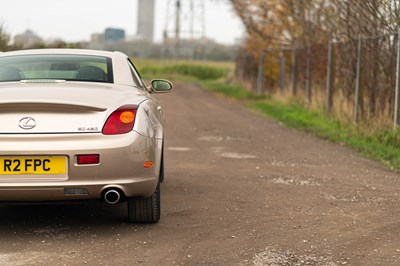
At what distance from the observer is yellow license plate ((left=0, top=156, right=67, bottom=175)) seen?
5.24m

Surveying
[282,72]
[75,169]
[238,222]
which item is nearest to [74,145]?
[75,169]

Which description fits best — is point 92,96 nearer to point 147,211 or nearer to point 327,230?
point 147,211

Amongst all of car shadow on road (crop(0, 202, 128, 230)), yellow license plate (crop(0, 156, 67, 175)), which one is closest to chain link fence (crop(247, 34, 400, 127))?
car shadow on road (crop(0, 202, 128, 230))

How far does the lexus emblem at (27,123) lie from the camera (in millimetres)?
5309

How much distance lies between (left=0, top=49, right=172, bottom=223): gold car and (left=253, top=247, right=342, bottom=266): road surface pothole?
1.10 m

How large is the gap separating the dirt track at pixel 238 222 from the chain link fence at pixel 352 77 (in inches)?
135

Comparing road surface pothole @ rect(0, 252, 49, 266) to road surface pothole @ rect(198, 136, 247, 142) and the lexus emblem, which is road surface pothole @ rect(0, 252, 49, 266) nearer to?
the lexus emblem

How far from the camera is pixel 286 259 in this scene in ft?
15.9

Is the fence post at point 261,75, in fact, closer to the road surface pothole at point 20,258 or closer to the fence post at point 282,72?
the fence post at point 282,72

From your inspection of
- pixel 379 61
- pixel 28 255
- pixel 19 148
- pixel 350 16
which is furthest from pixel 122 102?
pixel 350 16

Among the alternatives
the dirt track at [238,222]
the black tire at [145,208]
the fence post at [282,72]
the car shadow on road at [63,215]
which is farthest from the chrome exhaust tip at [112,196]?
the fence post at [282,72]

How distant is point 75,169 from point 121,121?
1.63 feet

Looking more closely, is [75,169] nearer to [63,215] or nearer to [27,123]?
[27,123]

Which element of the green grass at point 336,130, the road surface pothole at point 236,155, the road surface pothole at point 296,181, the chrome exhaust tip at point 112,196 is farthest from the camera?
the green grass at point 336,130
